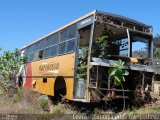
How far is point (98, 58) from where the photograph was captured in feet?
35.2

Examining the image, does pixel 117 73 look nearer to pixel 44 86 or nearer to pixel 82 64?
pixel 82 64

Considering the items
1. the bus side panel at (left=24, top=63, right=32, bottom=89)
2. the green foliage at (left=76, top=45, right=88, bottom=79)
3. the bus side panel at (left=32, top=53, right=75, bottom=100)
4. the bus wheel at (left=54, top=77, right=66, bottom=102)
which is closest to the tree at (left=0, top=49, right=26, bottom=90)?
the bus side panel at (left=24, top=63, right=32, bottom=89)

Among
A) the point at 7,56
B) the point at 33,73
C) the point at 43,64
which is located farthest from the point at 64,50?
the point at 7,56

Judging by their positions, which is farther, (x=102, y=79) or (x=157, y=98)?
(x=157, y=98)

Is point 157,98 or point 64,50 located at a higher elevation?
point 64,50

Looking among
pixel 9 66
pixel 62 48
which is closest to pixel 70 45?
pixel 62 48

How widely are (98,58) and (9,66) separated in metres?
10.3

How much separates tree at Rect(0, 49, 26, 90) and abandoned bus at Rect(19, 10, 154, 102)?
6386 mm

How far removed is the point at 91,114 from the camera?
10.8 metres

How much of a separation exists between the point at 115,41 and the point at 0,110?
4.60 m

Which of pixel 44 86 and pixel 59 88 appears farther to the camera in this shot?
pixel 44 86

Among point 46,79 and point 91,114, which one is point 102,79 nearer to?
point 91,114

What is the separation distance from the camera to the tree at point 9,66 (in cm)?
1975

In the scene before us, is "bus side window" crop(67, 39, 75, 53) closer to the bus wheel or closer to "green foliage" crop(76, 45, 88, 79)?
"green foliage" crop(76, 45, 88, 79)
